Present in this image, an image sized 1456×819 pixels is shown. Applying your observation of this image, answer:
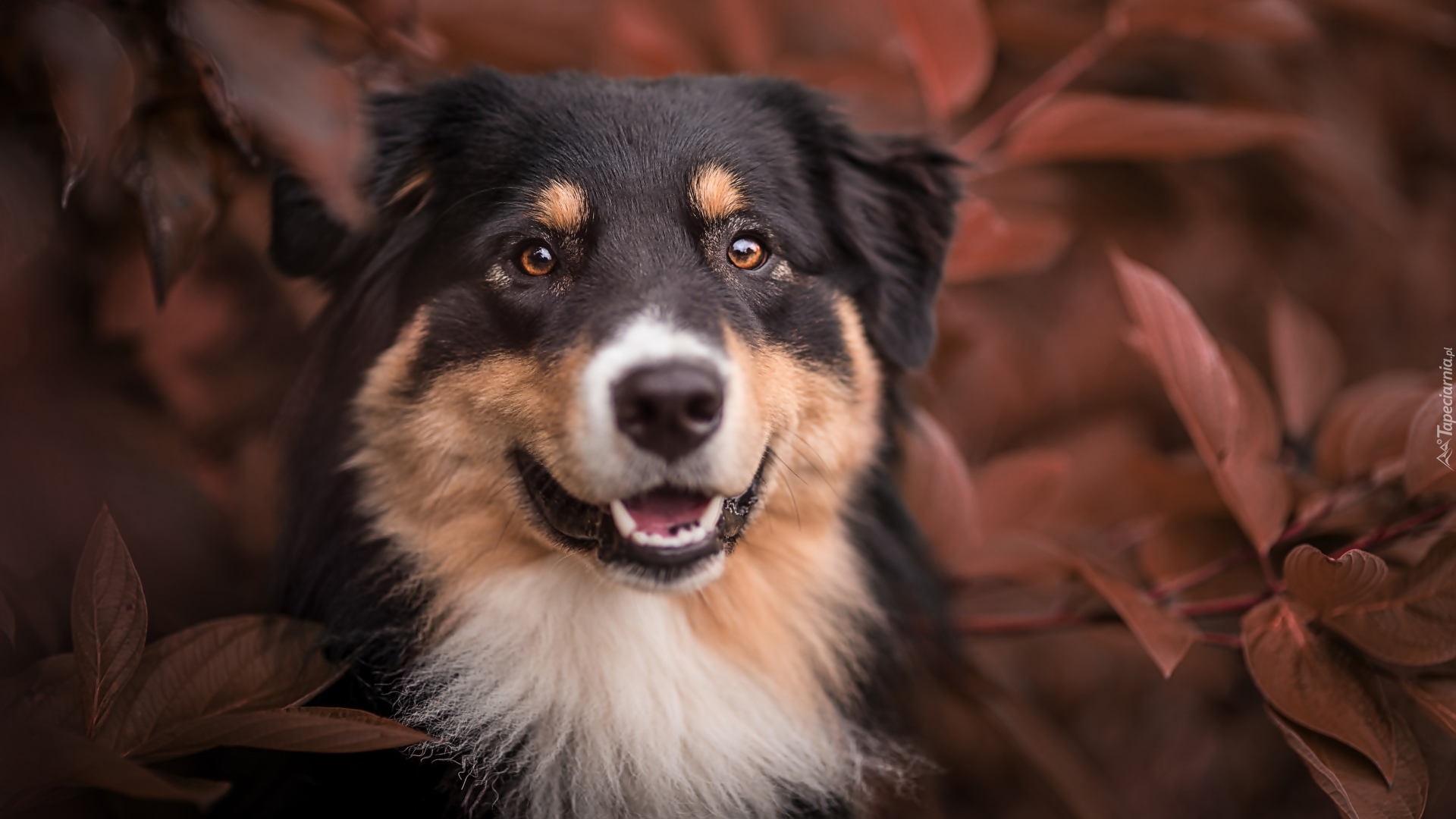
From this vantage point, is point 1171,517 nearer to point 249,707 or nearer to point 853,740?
point 853,740

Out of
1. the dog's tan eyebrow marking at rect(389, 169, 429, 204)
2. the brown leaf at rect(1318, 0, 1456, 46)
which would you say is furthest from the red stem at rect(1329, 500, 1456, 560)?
the dog's tan eyebrow marking at rect(389, 169, 429, 204)

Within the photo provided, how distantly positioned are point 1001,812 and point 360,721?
2.77 m

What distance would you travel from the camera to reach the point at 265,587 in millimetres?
2268

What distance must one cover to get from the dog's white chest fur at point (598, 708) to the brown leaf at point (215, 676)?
0.91 feet

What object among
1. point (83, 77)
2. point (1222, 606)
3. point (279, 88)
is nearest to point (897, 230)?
point (1222, 606)

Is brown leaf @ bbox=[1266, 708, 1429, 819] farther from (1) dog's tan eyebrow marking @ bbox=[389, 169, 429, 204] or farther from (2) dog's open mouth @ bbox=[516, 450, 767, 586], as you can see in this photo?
(1) dog's tan eyebrow marking @ bbox=[389, 169, 429, 204]

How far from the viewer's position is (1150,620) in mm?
1865

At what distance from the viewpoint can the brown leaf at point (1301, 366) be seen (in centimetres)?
250

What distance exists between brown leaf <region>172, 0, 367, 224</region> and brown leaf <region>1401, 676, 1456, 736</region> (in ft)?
7.38

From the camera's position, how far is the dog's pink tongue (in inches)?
72.7

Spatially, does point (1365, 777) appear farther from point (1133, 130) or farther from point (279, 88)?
point (279, 88)

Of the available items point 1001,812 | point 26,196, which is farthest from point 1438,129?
point 26,196

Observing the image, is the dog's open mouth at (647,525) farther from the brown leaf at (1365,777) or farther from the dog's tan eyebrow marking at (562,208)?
the brown leaf at (1365,777)

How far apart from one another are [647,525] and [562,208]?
66 centimetres
